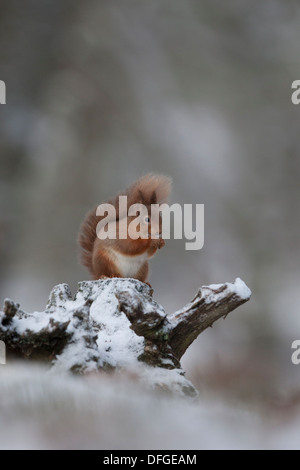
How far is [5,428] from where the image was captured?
1.21 ft

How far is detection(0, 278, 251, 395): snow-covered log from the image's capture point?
0.52 m

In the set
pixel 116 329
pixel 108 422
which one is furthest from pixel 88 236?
pixel 108 422

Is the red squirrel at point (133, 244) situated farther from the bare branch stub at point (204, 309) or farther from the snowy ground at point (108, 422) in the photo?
the snowy ground at point (108, 422)

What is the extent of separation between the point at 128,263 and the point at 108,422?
1.53ft

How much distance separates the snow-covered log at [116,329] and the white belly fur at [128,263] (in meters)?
0.11

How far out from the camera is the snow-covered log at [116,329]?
1.70 ft

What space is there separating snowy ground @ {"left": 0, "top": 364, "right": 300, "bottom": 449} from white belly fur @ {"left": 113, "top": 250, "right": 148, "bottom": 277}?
1.22ft

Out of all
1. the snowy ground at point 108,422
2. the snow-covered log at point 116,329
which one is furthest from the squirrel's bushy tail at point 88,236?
the snowy ground at point 108,422

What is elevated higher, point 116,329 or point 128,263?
point 128,263

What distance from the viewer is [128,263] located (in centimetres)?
83

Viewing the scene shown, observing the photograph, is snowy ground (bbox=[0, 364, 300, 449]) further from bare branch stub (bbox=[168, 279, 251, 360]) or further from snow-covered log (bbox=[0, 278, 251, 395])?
bare branch stub (bbox=[168, 279, 251, 360])

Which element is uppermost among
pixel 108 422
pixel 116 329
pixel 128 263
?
pixel 128 263

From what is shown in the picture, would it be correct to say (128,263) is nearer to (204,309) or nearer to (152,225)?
(152,225)

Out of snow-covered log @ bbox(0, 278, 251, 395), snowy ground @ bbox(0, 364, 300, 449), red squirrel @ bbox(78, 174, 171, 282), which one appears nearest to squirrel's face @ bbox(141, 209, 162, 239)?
red squirrel @ bbox(78, 174, 171, 282)
